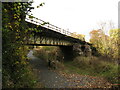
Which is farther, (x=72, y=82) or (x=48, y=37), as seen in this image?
(x=48, y=37)

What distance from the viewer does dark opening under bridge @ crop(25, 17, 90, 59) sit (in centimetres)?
501

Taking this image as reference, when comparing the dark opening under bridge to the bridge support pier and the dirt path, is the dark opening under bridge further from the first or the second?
the dirt path

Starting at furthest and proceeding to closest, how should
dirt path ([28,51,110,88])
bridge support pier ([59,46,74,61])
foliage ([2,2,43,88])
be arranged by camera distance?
bridge support pier ([59,46,74,61]) → dirt path ([28,51,110,88]) → foliage ([2,2,43,88])

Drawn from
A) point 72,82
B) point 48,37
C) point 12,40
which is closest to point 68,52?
point 48,37

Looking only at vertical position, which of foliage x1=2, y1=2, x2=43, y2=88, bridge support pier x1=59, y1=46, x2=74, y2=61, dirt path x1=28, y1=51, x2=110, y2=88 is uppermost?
foliage x1=2, y1=2, x2=43, y2=88

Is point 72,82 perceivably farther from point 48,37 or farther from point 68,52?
point 68,52

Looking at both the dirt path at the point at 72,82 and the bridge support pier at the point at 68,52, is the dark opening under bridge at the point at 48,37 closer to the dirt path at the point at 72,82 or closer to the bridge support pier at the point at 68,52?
the bridge support pier at the point at 68,52

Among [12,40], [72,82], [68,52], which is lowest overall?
[72,82]

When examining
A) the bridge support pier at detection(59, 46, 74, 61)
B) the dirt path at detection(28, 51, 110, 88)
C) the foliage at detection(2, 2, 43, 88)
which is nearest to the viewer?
the foliage at detection(2, 2, 43, 88)

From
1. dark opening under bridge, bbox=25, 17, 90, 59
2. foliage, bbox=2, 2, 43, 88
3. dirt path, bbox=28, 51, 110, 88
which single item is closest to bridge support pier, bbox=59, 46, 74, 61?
dark opening under bridge, bbox=25, 17, 90, 59

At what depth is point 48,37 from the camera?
1366cm

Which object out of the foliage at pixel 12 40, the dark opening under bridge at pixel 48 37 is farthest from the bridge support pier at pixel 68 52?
the foliage at pixel 12 40

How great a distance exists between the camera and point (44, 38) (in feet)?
42.0

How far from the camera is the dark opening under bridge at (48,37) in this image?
5.01 metres
